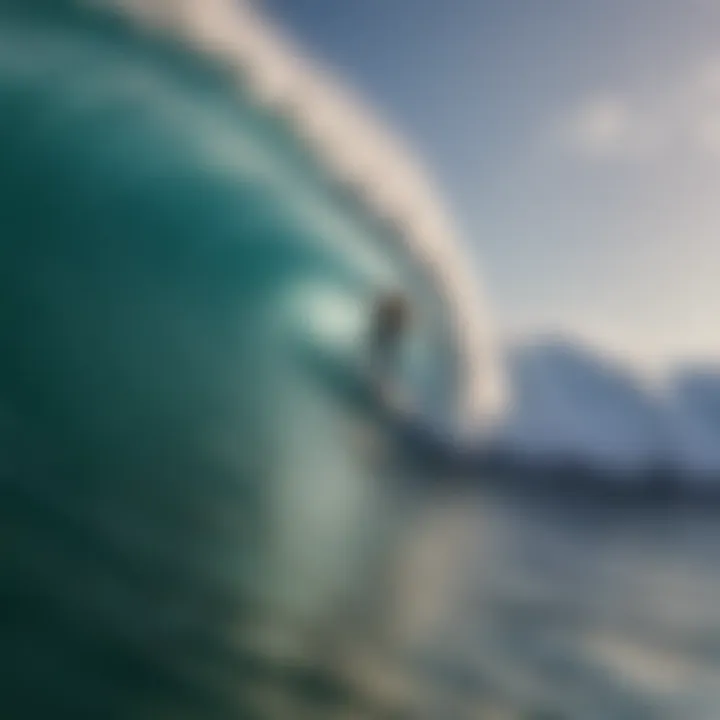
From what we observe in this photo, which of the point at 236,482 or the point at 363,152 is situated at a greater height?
the point at 363,152

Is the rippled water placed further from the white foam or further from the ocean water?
the white foam

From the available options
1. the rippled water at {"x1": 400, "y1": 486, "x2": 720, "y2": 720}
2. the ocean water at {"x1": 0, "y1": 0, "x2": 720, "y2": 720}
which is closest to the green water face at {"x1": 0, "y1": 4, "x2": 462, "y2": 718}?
the ocean water at {"x1": 0, "y1": 0, "x2": 720, "y2": 720}

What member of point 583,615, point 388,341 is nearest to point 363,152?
point 388,341

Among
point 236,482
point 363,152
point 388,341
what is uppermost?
point 363,152

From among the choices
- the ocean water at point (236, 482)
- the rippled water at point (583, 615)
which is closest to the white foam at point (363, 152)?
the ocean water at point (236, 482)

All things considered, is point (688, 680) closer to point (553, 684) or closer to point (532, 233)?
point (553, 684)

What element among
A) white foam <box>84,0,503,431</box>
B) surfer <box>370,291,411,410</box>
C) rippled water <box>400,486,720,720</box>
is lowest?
rippled water <box>400,486,720,720</box>

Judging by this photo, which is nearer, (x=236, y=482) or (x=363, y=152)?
(x=236, y=482)

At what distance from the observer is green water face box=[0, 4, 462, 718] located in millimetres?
1254

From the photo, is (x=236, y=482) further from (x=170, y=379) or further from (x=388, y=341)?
(x=388, y=341)

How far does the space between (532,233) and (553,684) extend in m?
0.65

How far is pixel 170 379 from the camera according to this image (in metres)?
1.37

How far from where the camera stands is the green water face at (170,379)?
1.25 metres

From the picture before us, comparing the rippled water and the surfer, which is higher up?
the surfer
